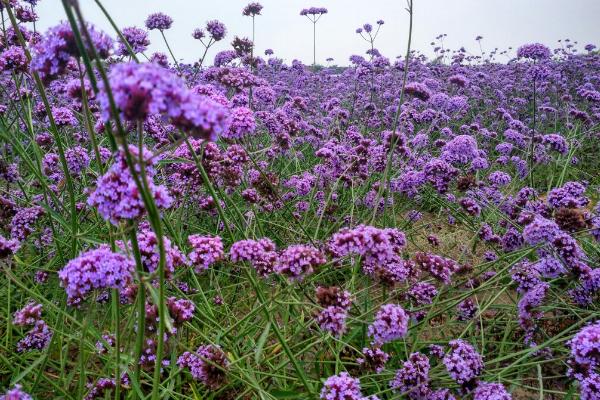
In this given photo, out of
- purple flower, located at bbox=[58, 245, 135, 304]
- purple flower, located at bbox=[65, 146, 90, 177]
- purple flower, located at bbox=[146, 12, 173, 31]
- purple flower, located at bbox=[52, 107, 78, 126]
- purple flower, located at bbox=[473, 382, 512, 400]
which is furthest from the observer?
purple flower, located at bbox=[146, 12, 173, 31]

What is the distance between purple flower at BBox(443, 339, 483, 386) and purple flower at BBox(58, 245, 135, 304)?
1.58m

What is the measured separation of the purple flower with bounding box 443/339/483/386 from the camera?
2125 millimetres

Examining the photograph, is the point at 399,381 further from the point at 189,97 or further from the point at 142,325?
the point at 189,97

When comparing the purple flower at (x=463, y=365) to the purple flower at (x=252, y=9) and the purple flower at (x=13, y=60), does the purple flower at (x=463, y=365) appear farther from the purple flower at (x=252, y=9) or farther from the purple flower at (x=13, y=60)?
the purple flower at (x=252, y=9)

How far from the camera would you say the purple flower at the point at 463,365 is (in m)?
2.12

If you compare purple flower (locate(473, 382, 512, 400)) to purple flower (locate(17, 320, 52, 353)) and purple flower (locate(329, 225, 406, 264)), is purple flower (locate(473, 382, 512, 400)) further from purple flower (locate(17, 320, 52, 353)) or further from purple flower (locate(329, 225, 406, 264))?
purple flower (locate(17, 320, 52, 353))

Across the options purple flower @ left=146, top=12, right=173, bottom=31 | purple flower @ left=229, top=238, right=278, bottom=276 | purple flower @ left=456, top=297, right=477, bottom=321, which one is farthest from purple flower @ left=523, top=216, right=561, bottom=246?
purple flower @ left=146, top=12, right=173, bottom=31

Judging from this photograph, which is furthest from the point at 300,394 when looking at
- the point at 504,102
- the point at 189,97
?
the point at 504,102

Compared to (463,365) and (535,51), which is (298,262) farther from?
(535,51)

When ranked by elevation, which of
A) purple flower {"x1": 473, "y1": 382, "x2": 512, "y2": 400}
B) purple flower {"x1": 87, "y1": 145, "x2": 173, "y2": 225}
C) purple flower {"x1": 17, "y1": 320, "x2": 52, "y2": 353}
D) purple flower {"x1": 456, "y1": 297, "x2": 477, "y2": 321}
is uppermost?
purple flower {"x1": 87, "y1": 145, "x2": 173, "y2": 225}

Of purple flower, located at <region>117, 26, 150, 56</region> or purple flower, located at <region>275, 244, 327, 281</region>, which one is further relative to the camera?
purple flower, located at <region>117, 26, 150, 56</region>

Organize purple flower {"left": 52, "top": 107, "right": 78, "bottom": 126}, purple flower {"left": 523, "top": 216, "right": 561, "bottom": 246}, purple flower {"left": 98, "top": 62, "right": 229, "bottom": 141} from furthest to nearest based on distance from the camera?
purple flower {"left": 52, "top": 107, "right": 78, "bottom": 126} < purple flower {"left": 523, "top": 216, "right": 561, "bottom": 246} < purple flower {"left": 98, "top": 62, "right": 229, "bottom": 141}

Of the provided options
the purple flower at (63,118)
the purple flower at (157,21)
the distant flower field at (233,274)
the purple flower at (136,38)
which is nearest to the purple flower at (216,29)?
the distant flower field at (233,274)

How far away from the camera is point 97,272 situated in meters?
1.54
